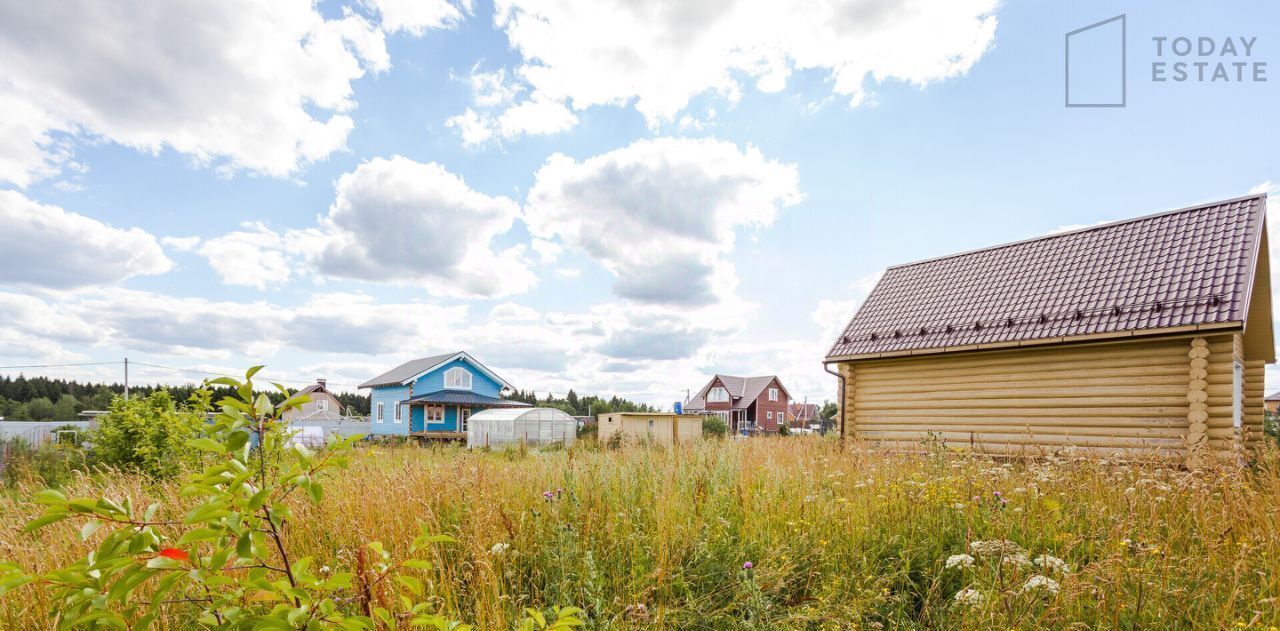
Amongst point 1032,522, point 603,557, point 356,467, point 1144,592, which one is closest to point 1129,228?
point 1032,522

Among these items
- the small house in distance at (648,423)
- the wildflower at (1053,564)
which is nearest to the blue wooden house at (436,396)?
the small house in distance at (648,423)

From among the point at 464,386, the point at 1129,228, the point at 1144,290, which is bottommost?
the point at 464,386

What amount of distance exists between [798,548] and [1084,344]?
9.95 metres

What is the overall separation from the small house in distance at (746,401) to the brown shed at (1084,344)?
38.5 m

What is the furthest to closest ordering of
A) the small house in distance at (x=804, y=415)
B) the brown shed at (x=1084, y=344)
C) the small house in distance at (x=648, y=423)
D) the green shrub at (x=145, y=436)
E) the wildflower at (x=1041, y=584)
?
the small house in distance at (x=804, y=415) → the small house in distance at (x=648, y=423) → the brown shed at (x=1084, y=344) → the green shrub at (x=145, y=436) → the wildflower at (x=1041, y=584)

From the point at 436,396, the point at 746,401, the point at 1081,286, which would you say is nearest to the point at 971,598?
the point at 1081,286

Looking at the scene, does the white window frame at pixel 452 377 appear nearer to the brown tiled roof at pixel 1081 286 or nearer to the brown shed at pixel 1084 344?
the brown shed at pixel 1084 344

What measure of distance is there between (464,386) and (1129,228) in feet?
110

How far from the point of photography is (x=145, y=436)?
7.94m

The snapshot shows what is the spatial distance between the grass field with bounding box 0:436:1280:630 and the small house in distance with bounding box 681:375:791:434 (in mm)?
47310

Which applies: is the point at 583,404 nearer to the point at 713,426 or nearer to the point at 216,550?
the point at 713,426

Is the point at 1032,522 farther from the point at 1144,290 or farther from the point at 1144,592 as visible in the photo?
the point at 1144,290

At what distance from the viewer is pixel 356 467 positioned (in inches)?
269

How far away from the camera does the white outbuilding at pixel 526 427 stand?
2753 cm
